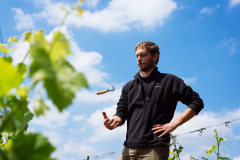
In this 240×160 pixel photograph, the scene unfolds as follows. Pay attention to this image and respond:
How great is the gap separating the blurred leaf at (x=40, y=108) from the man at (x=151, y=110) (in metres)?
2.08

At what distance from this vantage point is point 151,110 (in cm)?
263

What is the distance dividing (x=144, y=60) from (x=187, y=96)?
2.45 feet

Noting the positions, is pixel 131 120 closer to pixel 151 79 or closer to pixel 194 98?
pixel 151 79

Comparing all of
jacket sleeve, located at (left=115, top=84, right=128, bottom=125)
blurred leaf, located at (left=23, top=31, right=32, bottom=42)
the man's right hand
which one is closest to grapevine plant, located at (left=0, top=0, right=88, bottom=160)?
blurred leaf, located at (left=23, top=31, right=32, bottom=42)

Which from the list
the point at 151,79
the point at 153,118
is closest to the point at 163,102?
the point at 153,118

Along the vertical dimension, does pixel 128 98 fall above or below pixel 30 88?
above

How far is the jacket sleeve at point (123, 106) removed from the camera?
9.54 ft

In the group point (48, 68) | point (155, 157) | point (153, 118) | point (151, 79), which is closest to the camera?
point (48, 68)

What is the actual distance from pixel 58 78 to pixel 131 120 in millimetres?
2534

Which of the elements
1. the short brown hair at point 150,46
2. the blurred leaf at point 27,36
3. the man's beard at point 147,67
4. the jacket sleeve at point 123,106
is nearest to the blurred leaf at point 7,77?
the blurred leaf at point 27,36

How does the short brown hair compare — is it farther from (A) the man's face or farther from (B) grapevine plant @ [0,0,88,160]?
(B) grapevine plant @ [0,0,88,160]

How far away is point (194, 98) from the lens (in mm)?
2654

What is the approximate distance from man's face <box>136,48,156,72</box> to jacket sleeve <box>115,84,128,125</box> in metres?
0.44

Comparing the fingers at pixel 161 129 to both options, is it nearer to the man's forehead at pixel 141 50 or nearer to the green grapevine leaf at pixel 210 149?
the green grapevine leaf at pixel 210 149
